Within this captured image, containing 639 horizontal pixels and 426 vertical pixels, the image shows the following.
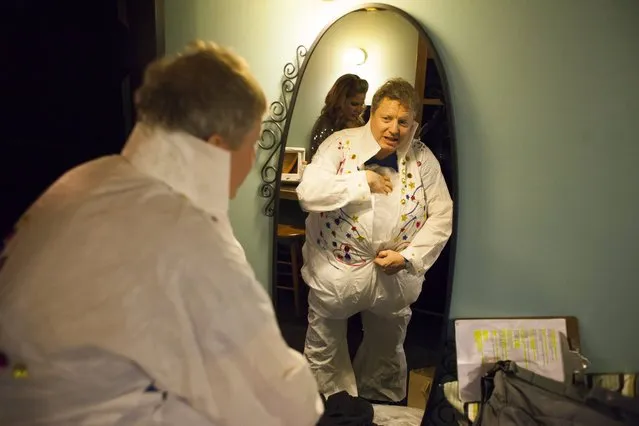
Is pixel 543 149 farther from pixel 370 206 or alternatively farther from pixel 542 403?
pixel 542 403

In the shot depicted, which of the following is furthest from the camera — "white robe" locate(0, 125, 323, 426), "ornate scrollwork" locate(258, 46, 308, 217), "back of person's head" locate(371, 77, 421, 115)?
"ornate scrollwork" locate(258, 46, 308, 217)

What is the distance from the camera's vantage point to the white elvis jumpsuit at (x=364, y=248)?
1425 millimetres

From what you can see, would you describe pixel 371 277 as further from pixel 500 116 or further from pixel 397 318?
pixel 500 116

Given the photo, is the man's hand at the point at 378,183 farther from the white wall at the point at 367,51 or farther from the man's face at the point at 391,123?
the white wall at the point at 367,51

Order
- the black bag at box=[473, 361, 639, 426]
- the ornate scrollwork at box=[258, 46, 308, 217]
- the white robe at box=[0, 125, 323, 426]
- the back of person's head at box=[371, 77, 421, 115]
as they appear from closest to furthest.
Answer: the white robe at box=[0, 125, 323, 426]
the black bag at box=[473, 361, 639, 426]
the back of person's head at box=[371, 77, 421, 115]
the ornate scrollwork at box=[258, 46, 308, 217]

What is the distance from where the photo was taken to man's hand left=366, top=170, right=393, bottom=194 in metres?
1.42

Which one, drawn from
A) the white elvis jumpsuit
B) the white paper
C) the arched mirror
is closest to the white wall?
the arched mirror

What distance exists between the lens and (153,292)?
30.0 inches

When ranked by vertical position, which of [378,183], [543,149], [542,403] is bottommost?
[542,403]

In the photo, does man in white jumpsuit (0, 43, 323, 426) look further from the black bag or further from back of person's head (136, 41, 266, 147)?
the black bag

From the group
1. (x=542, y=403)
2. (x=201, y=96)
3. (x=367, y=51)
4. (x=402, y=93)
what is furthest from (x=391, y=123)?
(x=542, y=403)

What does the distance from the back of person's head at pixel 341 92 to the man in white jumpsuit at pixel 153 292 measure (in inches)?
23.6

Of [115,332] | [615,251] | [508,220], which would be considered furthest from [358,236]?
[115,332]

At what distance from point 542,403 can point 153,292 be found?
3.31 ft
